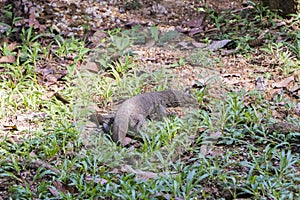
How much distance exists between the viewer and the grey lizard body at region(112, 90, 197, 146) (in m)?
4.19

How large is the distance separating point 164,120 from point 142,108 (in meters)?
0.22

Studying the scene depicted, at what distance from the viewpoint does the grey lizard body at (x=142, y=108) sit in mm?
4191

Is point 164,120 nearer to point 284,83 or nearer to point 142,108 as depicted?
point 142,108

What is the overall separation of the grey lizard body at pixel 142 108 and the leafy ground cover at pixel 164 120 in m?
0.10

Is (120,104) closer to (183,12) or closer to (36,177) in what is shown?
(36,177)

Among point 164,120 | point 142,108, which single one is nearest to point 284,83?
point 164,120

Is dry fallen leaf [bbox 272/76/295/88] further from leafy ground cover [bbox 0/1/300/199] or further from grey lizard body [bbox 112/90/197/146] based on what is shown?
grey lizard body [bbox 112/90/197/146]

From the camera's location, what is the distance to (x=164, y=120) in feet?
14.2

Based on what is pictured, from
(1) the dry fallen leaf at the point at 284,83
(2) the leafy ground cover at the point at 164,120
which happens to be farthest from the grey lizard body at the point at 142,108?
(1) the dry fallen leaf at the point at 284,83

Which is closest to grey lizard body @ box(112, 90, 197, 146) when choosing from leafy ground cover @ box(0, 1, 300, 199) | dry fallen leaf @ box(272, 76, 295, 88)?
leafy ground cover @ box(0, 1, 300, 199)

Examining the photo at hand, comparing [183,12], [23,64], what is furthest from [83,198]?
[183,12]

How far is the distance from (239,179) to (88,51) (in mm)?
2632

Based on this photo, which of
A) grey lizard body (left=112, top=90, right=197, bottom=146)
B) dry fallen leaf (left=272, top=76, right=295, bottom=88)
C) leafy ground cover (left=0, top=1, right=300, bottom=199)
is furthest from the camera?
dry fallen leaf (left=272, top=76, right=295, bottom=88)

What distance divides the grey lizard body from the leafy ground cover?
3.9 inches
